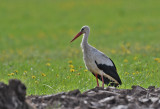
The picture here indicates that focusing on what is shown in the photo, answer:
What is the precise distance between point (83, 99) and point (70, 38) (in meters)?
16.6

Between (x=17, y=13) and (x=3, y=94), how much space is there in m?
26.3

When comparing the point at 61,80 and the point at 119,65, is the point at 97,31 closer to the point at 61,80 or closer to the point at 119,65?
the point at 119,65

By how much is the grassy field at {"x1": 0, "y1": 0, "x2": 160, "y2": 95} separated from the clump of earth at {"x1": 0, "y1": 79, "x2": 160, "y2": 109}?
134 centimetres

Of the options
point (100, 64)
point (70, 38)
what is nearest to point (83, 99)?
point (100, 64)

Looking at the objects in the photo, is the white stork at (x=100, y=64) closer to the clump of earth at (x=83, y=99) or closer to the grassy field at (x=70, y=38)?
the grassy field at (x=70, y=38)

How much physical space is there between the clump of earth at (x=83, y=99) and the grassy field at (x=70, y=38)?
1.34 m

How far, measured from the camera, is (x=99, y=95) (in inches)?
252

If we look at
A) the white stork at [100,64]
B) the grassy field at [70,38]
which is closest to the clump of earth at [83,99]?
the grassy field at [70,38]

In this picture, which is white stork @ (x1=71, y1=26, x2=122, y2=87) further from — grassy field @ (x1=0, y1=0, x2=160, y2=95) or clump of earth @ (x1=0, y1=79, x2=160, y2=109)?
clump of earth @ (x1=0, y1=79, x2=160, y2=109)

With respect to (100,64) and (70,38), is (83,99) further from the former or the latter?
(70,38)

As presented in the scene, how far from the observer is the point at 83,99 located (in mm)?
6176

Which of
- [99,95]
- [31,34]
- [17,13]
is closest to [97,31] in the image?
[31,34]

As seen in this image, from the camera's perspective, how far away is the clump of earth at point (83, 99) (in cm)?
555

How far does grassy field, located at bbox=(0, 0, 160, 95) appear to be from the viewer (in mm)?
9164
